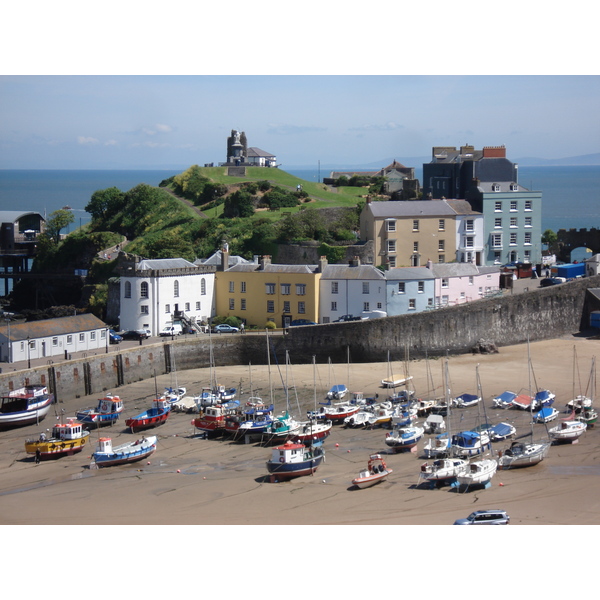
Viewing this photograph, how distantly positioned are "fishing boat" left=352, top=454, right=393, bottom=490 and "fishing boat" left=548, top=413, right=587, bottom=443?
5.39 meters

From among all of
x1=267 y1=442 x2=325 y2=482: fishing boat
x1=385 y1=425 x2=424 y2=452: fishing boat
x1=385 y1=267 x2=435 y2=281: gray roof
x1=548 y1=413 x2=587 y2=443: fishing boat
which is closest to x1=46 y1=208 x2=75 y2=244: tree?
x1=385 y1=267 x2=435 y2=281: gray roof

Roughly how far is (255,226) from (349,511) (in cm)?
2748

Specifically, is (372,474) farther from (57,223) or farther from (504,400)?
(57,223)

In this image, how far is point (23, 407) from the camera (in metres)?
31.8

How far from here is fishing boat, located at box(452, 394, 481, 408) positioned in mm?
32094

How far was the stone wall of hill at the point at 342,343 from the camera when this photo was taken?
3650 centimetres

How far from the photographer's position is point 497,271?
4397cm

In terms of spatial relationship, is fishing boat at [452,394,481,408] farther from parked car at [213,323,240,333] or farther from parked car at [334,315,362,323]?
parked car at [213,323,240,333]

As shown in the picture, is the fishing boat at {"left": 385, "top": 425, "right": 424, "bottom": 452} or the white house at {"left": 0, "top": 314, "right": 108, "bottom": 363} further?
the white house at {"left": 0, "top": 314, "right": 108, "bottom": 363}

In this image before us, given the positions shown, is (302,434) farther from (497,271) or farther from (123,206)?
(123,206)

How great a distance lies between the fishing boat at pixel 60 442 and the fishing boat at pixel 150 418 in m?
1.65

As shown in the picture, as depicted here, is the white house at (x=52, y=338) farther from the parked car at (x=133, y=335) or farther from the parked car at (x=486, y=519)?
the parked car at (x=486, y=519)

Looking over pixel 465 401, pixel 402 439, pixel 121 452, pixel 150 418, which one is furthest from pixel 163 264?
pixel 402 439

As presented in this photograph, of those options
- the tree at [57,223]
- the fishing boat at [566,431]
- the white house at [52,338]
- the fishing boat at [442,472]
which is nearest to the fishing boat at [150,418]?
the white house at [52,338]
